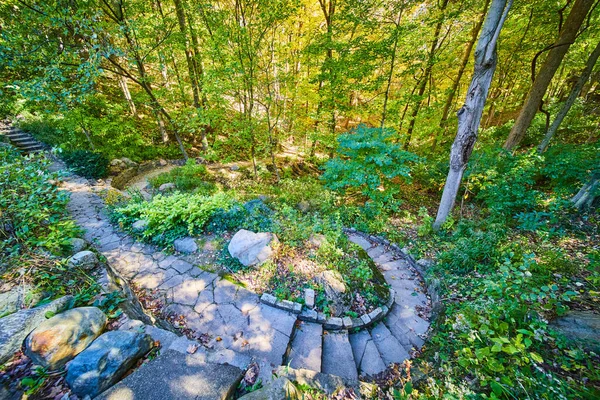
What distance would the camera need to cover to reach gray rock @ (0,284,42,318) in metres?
1.91

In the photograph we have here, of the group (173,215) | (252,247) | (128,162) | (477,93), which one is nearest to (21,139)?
(128,162)

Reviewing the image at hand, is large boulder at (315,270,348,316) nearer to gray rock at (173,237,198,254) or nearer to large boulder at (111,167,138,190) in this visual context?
gray rock at (173,237,198,254)

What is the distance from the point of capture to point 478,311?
244cm

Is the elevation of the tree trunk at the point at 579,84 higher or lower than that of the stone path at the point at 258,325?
higher

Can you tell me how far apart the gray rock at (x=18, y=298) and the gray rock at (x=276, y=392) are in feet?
Answer: 7.65

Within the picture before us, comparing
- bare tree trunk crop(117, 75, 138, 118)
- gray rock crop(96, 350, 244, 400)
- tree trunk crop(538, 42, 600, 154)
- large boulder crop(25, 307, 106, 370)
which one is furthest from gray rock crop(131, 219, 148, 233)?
tree trunk crop(538, 42, 600, 154)

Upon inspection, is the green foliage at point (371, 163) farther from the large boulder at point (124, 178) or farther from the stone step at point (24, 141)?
the stone step at point (24, 141)

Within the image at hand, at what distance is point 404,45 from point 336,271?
792 centimetres

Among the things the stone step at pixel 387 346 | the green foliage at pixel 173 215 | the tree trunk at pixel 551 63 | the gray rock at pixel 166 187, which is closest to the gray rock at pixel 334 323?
the stone step at pixel 387 346

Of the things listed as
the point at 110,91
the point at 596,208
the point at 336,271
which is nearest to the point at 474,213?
the point at 596,208

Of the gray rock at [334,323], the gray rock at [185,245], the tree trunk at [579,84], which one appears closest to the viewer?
the gray rock at [334,323]

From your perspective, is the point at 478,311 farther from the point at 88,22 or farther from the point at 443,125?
the point at 443,125

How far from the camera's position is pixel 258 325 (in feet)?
8.80

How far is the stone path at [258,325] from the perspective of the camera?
2.44m
